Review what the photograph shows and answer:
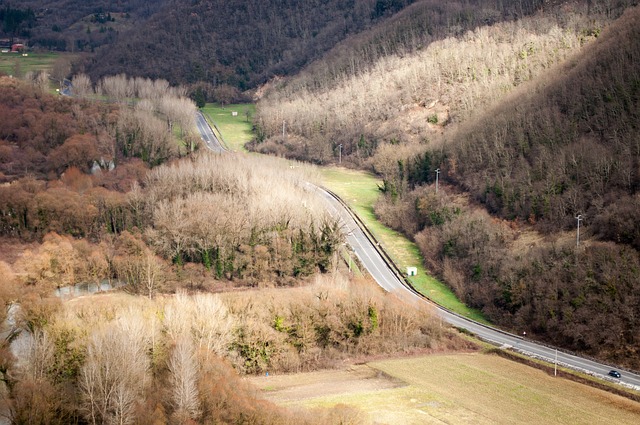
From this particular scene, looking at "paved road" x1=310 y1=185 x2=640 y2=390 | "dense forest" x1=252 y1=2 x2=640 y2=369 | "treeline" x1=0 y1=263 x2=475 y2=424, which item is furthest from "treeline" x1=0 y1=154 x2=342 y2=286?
"dense forest" x1=252 y1=2 x2=640 y2=369

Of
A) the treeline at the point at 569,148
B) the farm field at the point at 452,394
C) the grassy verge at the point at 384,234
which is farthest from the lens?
the treeline at the point at 569,148

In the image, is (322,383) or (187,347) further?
(322,383)

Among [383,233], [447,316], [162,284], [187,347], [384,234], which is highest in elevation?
[383,233]

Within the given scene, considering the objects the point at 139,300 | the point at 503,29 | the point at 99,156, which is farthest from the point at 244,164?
the point at 503,29

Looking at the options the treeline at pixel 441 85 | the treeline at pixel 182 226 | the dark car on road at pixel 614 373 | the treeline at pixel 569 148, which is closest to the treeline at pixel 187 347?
the treeline at pixel 182 226

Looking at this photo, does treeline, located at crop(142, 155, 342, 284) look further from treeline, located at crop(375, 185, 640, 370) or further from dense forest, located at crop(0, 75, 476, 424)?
treeline, located at crop(375, 185, 640, 370)

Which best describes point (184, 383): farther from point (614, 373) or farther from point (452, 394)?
point (614, 373)

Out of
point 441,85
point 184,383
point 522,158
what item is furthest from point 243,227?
point 441,85

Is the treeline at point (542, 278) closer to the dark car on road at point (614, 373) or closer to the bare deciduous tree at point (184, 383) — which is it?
the dark car on road at point (614, 373)
